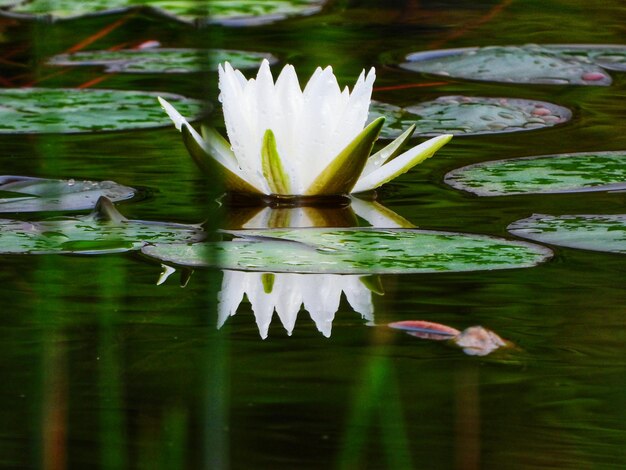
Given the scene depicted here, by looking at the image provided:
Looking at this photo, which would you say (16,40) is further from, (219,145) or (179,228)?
(179,228)

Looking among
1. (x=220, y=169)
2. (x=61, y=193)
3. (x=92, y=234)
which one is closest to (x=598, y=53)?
(x=220, y=169)

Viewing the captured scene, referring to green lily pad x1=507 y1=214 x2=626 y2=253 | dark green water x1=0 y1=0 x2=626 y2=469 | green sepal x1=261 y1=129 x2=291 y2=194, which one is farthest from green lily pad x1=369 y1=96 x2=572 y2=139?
green lily pad x1=507 y1=214 x2=626 y2=253

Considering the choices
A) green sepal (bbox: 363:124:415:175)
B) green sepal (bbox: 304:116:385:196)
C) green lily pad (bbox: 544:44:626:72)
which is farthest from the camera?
green lily pad (bbox: 544:44:626:72)

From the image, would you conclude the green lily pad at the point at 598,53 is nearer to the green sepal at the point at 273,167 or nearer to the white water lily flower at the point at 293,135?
the white water lily flower at the point at 293,135

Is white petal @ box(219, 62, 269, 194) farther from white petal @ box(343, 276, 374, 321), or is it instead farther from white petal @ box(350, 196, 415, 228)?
white petal @ box(343, 276, 374, 321)

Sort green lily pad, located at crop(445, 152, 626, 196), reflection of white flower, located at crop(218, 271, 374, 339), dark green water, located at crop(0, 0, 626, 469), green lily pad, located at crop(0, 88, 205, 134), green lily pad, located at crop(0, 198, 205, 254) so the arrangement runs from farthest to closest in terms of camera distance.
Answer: green lily pad, located at crop(0, 88, 205, 134)
green lily pad, located at crop(445, 152, 626, 196)
green lily pad, located at crop(0, 198, 205, 254)
reflection of white flower, located at crop(218, 271, 374, 339)
dark green water, located at crop(0, 0, 626, 469)

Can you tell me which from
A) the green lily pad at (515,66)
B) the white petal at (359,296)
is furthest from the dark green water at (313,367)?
the green lily pad at (515,66)

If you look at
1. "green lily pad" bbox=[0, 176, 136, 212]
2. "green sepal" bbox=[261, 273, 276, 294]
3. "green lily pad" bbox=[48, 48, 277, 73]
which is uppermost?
"green sepal" bbox=[261, 273, 276, 294]
